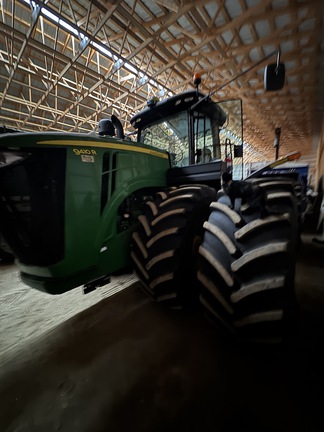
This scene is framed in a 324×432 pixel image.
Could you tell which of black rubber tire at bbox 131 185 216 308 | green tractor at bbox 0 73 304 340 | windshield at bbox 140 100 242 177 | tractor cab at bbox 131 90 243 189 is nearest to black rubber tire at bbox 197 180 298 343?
green tractor at bbox 0 73 304 340

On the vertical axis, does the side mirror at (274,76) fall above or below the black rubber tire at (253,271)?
above

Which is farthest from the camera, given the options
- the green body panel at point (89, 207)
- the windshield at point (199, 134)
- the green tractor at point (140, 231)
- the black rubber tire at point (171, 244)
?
the windshield at point (199, 134)

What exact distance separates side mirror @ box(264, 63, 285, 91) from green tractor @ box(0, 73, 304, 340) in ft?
2.53

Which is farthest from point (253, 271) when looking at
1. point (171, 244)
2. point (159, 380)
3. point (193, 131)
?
point (193, 131)

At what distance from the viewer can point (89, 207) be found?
1530mm

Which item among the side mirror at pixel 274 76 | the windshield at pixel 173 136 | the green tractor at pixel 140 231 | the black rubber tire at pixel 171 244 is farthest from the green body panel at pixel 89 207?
the side mirror at pixel 274 76

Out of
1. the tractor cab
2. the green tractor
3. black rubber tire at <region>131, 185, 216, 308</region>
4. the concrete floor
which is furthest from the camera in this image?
the tractor cab

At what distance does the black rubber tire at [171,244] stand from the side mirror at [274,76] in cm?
104

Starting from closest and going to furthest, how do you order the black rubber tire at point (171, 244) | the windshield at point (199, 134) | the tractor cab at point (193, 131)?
1. the black rubber tire at point (171, 244)
2. the tractor cab at point (193, 131)
3. the windshield at point (199, 134)

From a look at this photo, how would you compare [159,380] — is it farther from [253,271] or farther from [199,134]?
[199,134]

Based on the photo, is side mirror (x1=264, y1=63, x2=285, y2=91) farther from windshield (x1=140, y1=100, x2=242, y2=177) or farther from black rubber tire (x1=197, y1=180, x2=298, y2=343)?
black rubber tire (x1=197, y1=180, x2=298, y2=343)

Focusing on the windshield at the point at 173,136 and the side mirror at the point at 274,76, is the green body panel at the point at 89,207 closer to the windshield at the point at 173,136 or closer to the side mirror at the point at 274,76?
the windshield at the point at 173,136

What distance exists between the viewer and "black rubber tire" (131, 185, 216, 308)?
1.58m

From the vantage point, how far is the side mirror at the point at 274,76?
171 centimetres
